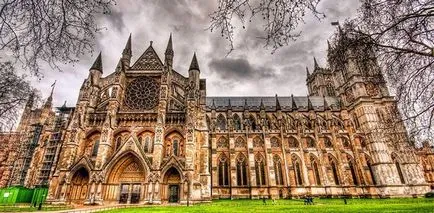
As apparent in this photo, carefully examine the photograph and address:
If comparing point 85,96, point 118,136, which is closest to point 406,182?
point 118,136

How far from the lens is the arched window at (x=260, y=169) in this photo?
1357 inches

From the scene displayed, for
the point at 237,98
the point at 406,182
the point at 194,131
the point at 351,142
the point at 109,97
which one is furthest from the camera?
the point at 237,98

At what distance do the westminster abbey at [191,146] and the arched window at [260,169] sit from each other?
0.15 m

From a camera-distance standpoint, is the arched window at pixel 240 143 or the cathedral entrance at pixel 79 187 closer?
the cathedral entrance at pixel 79 187

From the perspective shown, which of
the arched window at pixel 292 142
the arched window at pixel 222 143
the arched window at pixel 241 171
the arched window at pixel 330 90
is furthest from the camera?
the arched window at pixel 330 90

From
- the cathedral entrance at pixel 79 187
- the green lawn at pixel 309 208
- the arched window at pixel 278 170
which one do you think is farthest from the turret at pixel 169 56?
the arched window at pixel 278 170

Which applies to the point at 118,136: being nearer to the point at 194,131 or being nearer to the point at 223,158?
the point at 194,131

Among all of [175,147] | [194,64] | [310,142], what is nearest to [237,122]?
[310,142]

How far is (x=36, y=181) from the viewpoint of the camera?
33125 millimetres

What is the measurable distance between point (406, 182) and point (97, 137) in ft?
140

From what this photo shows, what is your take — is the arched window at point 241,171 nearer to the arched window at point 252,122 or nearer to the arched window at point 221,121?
the arched window at point 252,122

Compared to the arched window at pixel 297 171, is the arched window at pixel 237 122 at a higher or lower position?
higher

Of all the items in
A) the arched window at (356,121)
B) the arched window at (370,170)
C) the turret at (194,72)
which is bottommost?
the arched window at (370,170)

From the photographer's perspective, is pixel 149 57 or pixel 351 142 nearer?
pixel 149 57
